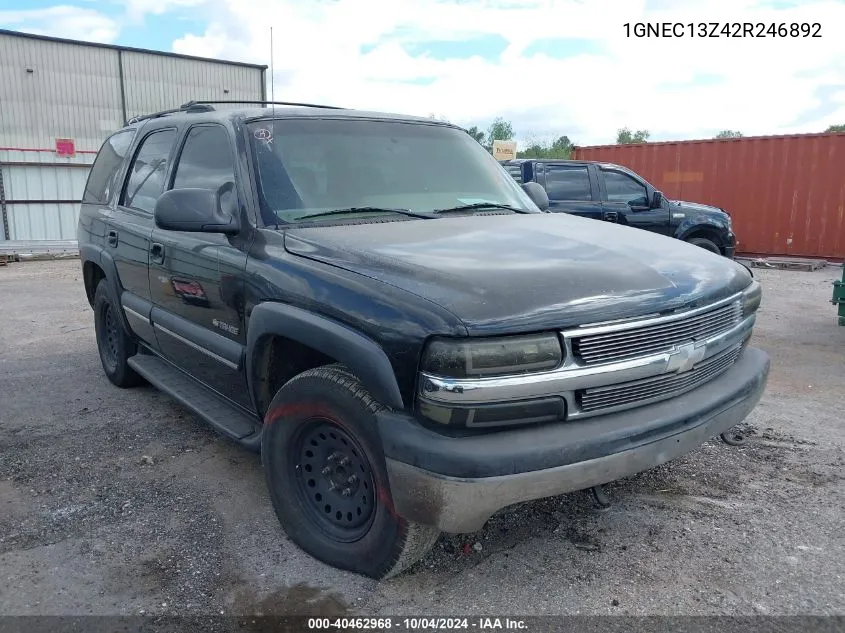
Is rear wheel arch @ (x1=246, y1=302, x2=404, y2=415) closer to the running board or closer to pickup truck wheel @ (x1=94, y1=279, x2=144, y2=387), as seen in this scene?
the running board

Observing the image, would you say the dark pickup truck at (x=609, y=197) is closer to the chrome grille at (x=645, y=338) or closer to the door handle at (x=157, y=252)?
the door handle at (x=157, y=252)

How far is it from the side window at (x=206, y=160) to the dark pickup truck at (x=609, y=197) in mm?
6800

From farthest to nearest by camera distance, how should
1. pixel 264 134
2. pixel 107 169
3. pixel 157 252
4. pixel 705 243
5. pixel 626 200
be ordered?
pixel 705 243 → pixel 626 200 → pixel 107 169 → pixel 157 252 → pixel 264 134

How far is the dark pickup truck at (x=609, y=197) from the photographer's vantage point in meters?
10.1

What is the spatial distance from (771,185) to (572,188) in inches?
264

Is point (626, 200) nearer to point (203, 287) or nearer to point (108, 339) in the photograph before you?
point (108, 339)

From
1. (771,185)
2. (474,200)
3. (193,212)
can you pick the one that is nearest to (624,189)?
(771,185)

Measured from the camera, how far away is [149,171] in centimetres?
436

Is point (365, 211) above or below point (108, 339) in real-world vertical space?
above

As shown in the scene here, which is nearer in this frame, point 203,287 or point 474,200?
point 203,287

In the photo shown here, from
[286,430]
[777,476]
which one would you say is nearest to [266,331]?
[286,430]

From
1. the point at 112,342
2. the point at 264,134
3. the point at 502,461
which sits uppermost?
the point at 264,134

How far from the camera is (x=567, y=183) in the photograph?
10.2 metres

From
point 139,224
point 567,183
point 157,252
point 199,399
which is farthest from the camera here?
point 567,183
